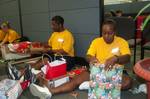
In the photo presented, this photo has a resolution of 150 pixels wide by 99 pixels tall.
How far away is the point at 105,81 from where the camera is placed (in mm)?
2018

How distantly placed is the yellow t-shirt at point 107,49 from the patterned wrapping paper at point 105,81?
46 centimetres

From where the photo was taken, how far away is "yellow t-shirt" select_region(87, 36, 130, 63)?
8.09 feet

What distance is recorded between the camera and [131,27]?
3.55 meters

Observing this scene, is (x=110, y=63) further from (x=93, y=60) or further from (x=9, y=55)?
(x=9, y=55)

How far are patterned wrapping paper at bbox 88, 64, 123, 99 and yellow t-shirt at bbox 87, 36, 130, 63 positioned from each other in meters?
0.46

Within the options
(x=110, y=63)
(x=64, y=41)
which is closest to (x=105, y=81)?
(x=110, y=63)

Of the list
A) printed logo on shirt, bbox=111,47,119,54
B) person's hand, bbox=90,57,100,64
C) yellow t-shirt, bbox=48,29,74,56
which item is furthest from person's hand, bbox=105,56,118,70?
yellow t-shirt, bbox=48,29,74,56

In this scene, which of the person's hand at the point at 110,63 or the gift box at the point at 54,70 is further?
the gift box at the point at 54,70

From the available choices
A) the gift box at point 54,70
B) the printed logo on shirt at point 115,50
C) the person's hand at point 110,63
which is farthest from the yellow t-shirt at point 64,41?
the person's hand at point 110,63

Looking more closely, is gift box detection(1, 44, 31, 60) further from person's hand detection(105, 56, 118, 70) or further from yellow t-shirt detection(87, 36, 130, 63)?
person's hand detection(105, 56, 118, 70)

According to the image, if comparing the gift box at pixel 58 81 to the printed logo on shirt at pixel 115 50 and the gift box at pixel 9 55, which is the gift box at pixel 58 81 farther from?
Result: the gift box at pixel 9 55

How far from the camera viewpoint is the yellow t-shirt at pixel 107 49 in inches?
97.0

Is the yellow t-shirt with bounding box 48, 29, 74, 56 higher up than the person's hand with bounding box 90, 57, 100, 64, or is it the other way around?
the yellow t-shirt with bounding box 48, 29, 74, 56

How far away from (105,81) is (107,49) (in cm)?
59
